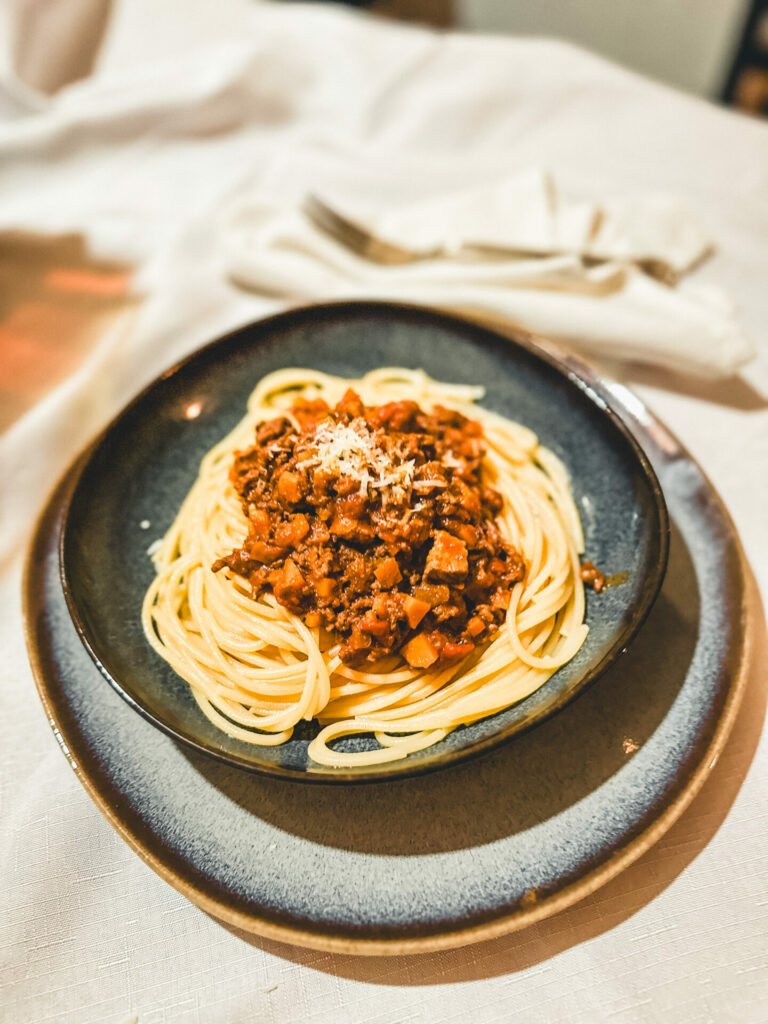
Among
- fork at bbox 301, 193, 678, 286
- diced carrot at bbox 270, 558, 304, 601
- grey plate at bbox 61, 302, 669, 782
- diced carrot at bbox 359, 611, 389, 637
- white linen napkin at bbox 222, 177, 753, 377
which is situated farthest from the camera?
fork at bbox 301, 193, 678, 286

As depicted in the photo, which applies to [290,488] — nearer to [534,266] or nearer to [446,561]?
[446,561]

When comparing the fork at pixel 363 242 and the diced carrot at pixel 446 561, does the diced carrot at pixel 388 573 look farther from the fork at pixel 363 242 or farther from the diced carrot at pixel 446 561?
the fork at pixel 363 242

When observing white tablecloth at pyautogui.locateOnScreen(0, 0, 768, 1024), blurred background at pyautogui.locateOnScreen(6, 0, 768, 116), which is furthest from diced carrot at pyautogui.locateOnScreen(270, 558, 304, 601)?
blurred background at pyautogui.locateOnScreen(6, 0, 768, 116)

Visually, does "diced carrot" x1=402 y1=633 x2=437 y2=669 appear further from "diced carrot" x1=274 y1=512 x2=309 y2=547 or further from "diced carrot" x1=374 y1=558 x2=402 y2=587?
"diced carrot" x1=274 y1=512 x2=309 y2=547

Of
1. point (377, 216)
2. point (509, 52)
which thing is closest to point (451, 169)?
point (377, 216)

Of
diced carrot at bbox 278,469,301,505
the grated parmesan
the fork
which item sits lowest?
diced carrot at bbox 278,469,301,505

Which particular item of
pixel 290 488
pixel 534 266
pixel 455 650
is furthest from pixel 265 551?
pixel 534 266
